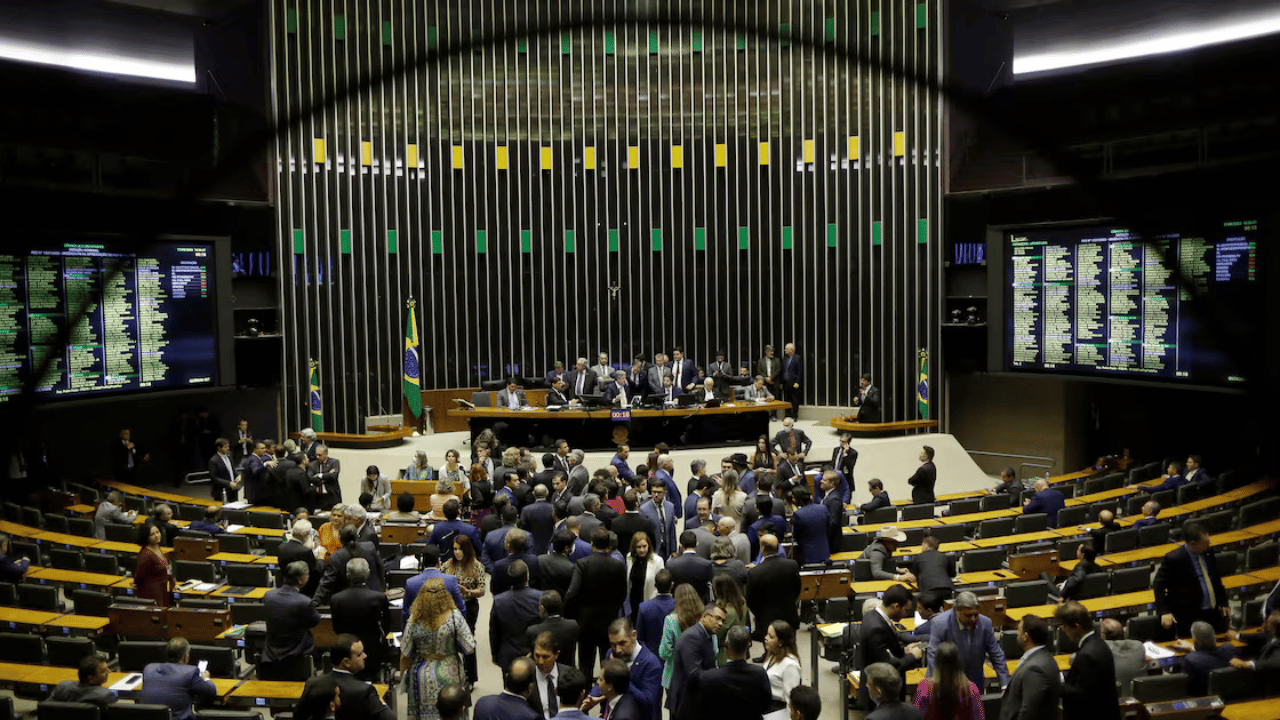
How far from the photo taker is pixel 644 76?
1898 centimetres

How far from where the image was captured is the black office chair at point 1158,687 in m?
5.70

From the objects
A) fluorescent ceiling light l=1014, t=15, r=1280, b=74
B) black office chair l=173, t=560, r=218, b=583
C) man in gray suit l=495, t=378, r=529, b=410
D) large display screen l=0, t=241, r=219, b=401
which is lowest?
black office chair l=173, t=560, r=218, b=583

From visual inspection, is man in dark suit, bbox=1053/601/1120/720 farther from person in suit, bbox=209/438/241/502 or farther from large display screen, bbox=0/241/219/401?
large display screen, bbox=0/241/219/401

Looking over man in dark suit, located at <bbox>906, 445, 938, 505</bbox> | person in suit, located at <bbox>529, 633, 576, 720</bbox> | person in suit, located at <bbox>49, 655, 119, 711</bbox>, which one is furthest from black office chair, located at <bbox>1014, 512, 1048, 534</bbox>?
person in suit, located at <bbox>49, 655, 119, 711</bbox>

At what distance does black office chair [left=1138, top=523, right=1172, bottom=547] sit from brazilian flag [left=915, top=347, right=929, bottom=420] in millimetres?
7433

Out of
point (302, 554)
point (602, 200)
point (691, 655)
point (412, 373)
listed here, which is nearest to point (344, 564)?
point (302, 554)

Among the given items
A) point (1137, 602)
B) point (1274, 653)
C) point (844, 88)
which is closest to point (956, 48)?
point (844, 88)

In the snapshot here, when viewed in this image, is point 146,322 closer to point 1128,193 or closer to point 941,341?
point 941,341

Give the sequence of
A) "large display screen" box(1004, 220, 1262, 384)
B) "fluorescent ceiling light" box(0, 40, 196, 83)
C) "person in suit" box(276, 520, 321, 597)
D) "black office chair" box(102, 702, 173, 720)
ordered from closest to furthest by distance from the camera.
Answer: "black office chair" box(102, 702, 173, 720), "person in suit" box(276, 520, 321, 597), "large display screen" box(1004, 220, 1262, 384), "fluorescent ceiling light" box(0, 40, 196, 83)

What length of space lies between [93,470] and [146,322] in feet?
8.57

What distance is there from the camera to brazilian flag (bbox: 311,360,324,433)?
16.6 metres

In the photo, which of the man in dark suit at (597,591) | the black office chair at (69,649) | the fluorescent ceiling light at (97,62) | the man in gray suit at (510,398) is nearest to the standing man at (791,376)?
the man in gray suit at (510,398)

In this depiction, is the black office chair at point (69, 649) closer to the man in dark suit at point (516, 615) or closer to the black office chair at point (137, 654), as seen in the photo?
the black office chair at point (137, 654)

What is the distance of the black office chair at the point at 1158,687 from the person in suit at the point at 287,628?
4954mm
